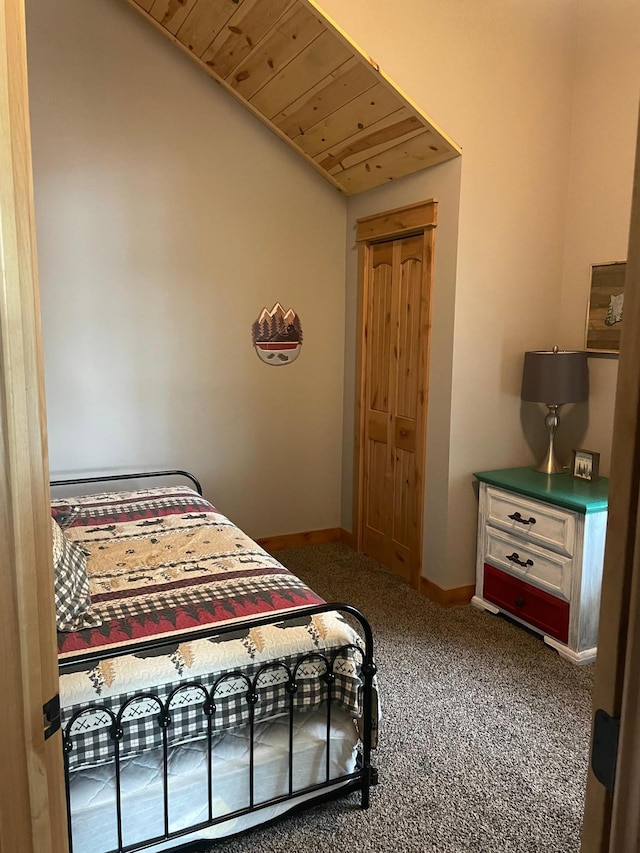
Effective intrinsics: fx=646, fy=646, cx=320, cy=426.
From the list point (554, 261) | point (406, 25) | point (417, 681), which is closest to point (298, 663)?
point (417, 681)

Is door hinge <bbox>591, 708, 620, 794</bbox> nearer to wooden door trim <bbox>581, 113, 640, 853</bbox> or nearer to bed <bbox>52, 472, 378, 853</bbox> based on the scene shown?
wooden door trim <bbox>581, 113, 640, 853</bbox>

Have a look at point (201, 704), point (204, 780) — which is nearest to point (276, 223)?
point (201, 704)

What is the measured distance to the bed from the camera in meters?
1.67

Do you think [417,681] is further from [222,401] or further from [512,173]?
[512,173]

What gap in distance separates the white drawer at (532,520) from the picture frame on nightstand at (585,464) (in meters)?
0.36

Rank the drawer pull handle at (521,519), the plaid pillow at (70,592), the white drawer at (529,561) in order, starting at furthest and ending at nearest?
the drawer pull handle at (521,519)
the white drawer at (529,561)
the plaid pillow at (70,592)

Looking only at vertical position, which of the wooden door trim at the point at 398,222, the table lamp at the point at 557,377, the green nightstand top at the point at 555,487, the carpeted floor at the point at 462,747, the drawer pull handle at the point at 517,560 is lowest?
the carpeted floor at the point at 462,747

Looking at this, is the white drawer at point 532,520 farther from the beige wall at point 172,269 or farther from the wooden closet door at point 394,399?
the beige wall at point 172,269

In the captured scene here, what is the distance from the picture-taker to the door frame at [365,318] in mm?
3466

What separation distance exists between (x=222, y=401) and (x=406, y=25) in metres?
2.24

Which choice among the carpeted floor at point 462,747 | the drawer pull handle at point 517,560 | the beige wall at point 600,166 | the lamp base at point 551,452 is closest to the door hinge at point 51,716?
the carpeted floor at point 462,747

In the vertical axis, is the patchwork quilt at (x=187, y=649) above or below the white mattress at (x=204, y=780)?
above

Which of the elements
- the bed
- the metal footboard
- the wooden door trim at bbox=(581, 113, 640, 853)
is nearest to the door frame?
the bed

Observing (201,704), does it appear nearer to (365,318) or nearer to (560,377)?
(560,377)
